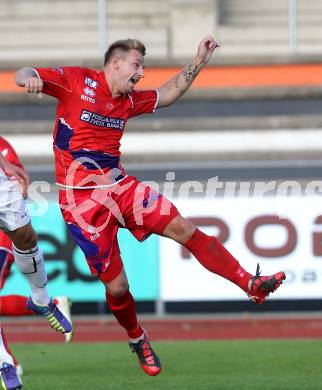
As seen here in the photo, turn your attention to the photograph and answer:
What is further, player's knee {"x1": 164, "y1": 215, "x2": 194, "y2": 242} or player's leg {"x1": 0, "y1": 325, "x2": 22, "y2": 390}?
player's knee {"x1": 164, "y1": 215, "x2": 194, "y2": 242}

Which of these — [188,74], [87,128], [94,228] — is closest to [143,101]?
[188,74]

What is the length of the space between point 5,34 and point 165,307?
4941 millimetres

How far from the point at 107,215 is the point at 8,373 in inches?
50.6

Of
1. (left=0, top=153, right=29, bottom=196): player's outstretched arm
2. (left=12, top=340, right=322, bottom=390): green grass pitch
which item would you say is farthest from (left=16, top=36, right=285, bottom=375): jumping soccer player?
(left=12, top=340, right=322, bottom=390): green grass pitch

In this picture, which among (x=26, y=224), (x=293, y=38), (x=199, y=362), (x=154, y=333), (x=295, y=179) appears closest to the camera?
(x=26, y=224)

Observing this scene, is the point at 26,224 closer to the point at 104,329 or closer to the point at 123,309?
the point at 123,309

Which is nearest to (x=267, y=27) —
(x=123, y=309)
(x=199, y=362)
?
(x=199, y=362)

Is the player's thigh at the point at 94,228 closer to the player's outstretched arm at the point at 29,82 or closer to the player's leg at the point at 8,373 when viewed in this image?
the player's leg at the point at 8,373

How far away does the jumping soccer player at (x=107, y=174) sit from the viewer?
8.10 meters

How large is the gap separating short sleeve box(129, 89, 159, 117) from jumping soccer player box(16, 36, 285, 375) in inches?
1.5

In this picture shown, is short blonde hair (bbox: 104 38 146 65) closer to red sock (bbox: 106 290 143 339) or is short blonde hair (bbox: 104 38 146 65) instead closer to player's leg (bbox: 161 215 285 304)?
player's leg (bbox: 161 215 285 304)

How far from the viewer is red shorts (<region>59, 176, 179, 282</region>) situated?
819cm

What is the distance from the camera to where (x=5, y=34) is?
1719 cm

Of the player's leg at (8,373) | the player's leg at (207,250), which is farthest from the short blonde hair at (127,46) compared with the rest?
the player's leg at (8,373)
